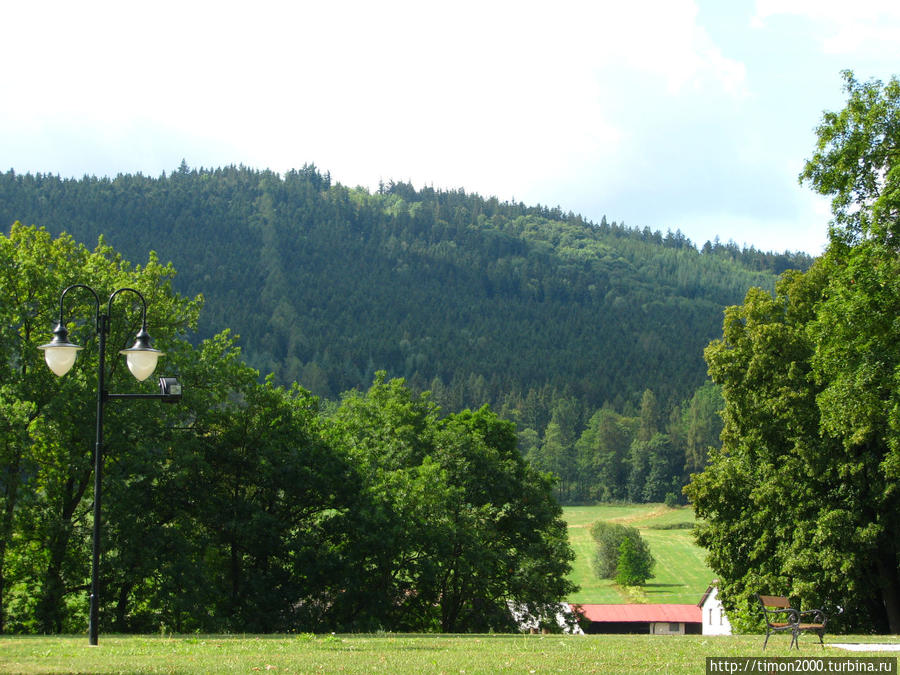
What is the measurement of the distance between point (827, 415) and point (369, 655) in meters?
17.2

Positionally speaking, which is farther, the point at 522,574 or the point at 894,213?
the point at 522,574

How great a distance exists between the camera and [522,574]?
47.7 meters

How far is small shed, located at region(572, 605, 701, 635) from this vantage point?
9538cm

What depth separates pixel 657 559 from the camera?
131m

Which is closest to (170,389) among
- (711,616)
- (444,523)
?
(444,523)

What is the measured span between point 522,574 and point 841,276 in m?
26.1

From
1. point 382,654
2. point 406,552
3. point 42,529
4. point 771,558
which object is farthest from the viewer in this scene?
point 406,552

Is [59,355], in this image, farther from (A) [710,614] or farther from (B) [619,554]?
(B) [619,554]

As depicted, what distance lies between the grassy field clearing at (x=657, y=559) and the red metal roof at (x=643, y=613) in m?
4.79

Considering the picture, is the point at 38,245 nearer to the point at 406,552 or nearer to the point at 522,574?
the point at 406,552

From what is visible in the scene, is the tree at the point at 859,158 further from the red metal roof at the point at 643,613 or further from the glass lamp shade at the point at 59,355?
the red metal roof at the point at 643,613

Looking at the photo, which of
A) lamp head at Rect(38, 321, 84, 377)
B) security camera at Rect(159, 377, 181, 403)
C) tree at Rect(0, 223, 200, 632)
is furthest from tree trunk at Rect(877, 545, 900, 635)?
lamp head at Rect(38, 321, 84, 377)

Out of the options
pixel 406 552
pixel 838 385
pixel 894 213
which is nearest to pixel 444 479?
pixel 406 552

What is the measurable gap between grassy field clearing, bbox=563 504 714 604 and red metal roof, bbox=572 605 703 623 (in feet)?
15.7
